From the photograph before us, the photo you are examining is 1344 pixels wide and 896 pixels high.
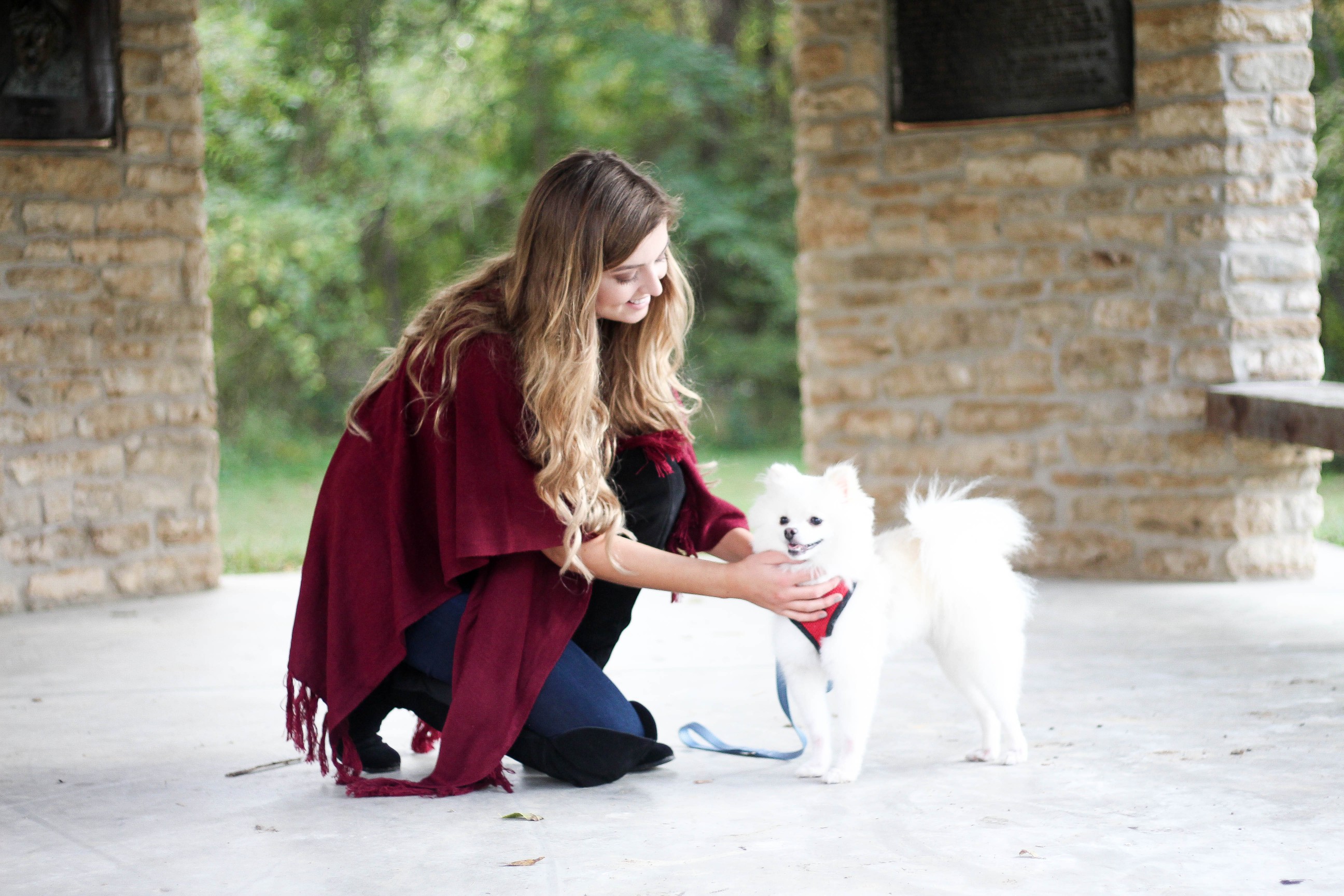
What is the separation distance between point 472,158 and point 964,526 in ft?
35.4

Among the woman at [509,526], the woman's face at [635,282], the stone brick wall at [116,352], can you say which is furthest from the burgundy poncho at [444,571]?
the stone brick wall at [116,352]

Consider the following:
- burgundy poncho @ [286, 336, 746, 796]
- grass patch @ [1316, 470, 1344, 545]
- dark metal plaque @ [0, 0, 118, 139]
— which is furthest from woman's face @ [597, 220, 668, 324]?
grass patch @ [1316, 470, 1344, 545]

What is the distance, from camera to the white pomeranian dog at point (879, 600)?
2.43 m

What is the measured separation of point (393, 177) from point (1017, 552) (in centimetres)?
821

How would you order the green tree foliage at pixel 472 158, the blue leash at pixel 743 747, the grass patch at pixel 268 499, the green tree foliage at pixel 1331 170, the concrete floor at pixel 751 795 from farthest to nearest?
the green tree foliage at pixel 472 158, the green tree foliage at pixel 1331 170, the grass patch at pixel 268 499, the blue leash at pixel 743 747, the concrete floor at pixel 751 795

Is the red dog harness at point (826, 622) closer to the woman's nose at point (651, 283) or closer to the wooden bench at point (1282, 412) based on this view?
the woman's nose at point (651, 283)

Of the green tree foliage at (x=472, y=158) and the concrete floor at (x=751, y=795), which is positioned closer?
the concrete floor at (x=751, y=795)

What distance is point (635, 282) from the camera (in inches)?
99.2

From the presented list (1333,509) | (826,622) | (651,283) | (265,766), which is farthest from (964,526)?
(1333,509)

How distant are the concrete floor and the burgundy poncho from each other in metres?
0.16

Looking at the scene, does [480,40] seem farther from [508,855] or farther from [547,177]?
[508,855]

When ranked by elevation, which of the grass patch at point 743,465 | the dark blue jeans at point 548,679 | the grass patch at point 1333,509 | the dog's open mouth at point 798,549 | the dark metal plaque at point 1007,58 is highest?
the dark metal plaque at point 1007,58

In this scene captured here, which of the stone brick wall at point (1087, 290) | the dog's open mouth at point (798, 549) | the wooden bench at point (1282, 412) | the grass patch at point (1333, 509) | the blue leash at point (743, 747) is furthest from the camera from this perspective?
the grass patch at point (1333, 509)

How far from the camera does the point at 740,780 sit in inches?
105
